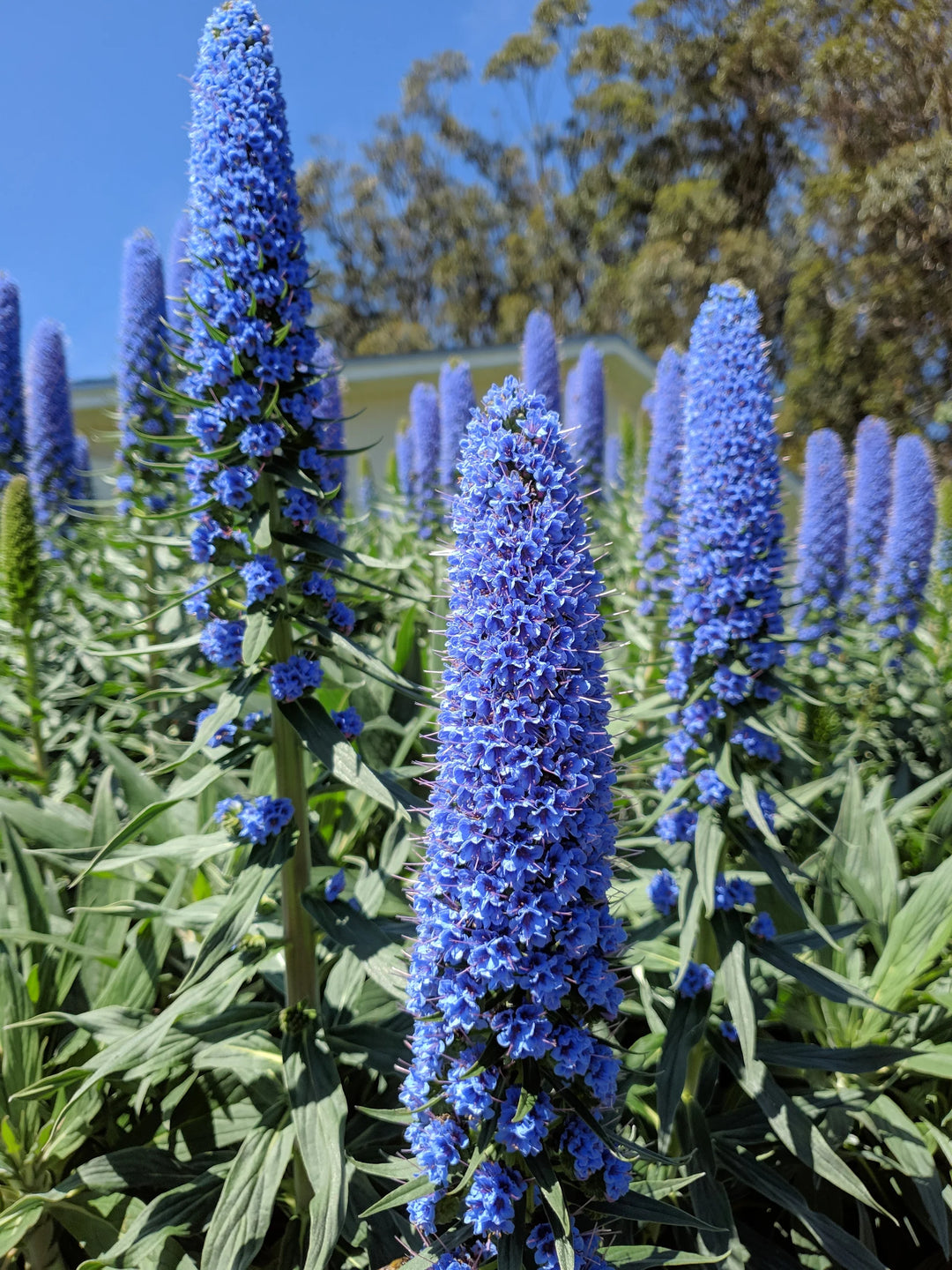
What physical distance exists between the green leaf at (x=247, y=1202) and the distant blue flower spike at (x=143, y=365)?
3.71 meters

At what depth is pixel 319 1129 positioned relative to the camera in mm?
2393

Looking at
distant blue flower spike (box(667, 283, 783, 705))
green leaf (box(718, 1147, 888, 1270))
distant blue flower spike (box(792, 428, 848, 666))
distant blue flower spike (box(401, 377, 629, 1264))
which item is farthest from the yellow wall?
distant blue flower spike (box(401, 377, 629, 1264))

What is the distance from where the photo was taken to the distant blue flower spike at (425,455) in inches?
331

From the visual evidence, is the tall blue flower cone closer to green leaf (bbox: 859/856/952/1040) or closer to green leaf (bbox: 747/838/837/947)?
green leaf (bbox: 747/838/837/947)

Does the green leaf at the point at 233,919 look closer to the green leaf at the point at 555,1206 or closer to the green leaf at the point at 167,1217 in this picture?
the green leaf at the point at 167,1217

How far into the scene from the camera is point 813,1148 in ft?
8.72

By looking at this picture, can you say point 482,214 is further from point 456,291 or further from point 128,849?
point 128,849

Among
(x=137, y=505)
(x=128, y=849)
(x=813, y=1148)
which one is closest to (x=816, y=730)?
(x=813, y=1148)

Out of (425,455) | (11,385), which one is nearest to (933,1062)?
(425,455)

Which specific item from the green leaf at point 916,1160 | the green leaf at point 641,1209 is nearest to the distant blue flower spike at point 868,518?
the green leaf at point 916,1160

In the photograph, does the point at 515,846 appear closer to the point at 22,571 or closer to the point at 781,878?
the point at 781,878

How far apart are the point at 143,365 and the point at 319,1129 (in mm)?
4602

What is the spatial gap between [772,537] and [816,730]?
6.52ft

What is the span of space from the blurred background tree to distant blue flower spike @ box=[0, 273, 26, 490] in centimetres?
1468
